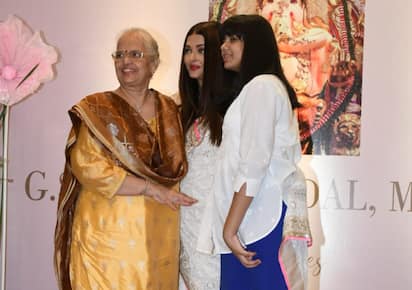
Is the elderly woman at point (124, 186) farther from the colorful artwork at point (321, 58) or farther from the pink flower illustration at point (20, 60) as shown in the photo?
the colorful artwork at point (321, 58)

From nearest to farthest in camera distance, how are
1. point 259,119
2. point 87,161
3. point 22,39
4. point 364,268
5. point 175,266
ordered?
point 259,119 → point 87,161 → point 175,266 → point 22,39 → point 364,268

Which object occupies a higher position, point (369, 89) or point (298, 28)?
point (298, 28)

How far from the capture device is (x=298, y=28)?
3068mm

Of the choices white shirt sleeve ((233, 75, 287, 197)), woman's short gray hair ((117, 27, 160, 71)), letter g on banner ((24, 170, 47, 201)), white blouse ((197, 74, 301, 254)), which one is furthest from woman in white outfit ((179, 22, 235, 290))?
letter g on banner ((24, 170, 47, 201))

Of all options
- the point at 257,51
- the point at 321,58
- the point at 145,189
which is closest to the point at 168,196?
the point at 145,189

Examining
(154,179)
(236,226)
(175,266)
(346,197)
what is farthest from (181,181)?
(346,197)

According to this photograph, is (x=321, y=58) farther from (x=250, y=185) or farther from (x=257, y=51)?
(x=250, y=185)

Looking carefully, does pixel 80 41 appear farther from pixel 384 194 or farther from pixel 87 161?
pixel 384 194

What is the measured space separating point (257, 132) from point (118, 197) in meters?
0.70

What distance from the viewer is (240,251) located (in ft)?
5.82

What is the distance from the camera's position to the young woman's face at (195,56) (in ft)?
7.55

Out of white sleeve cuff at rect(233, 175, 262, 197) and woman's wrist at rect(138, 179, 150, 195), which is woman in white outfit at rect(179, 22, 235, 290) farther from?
white sleeve cuff at rect(233, 175, 262, 197)

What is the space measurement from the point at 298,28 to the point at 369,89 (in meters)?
0.47

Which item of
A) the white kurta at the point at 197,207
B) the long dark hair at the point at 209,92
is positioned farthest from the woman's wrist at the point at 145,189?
the long dark hair at the point at 209,92
